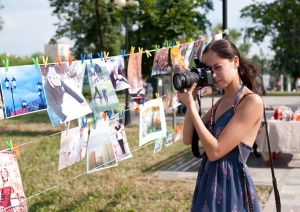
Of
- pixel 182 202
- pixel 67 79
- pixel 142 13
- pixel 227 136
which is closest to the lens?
pixel 227 136

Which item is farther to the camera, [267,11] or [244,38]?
[244,38]

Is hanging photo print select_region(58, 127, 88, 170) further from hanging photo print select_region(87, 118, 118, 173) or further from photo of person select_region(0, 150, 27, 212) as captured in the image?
photo of person select_region(0, 150, 27, 212)

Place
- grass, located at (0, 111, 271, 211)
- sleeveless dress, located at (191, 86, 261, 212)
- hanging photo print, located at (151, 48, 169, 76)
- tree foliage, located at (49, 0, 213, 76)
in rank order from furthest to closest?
1. tree foliage, located at (49, 0, 213, 76)
2. grass, located at (0, 111, 271, 211)
3. hanging photo print, located at (151, 48, 169, 76)
4. sleeveless dress, located at (191, 86, 261, 212)

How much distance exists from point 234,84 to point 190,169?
5462 millimetres

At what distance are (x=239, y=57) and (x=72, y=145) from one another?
188cm

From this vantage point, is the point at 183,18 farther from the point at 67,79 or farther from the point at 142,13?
the point at 67,79

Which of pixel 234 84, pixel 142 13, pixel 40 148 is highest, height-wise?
pixel 142 13

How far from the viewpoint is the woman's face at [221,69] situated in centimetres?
273

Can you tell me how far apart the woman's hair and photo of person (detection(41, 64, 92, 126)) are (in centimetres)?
147

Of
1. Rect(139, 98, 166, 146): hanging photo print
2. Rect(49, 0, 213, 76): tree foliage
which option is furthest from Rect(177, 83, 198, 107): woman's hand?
Rect(49, 0, 213, 76): tree foliage

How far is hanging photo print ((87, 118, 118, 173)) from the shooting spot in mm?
4414

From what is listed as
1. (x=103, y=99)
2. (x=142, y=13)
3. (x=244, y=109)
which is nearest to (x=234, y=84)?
(x=244, y=109)

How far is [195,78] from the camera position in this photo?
2.67 m

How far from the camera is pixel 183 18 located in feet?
37.8
